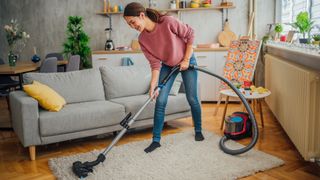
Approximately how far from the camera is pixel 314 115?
2230 mm

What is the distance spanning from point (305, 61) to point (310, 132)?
31.1 inches

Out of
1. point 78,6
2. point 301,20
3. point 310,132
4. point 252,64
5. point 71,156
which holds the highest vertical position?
point 78,6

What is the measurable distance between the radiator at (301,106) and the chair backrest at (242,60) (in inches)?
27.9

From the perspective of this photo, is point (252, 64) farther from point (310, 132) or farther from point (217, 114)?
point (310, 132)

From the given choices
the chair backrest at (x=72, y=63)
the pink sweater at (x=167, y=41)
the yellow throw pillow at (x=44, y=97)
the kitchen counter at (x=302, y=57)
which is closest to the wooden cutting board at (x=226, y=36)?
the kitchen counter at (x=302, y=57)

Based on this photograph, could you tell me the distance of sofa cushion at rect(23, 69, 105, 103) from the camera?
335 centimetres

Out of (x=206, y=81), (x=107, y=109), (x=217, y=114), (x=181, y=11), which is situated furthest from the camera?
(x=181, y=11)

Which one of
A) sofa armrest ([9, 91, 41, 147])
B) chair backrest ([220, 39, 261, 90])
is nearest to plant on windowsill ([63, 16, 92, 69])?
chair backrest ([220, 39, 261, 90])

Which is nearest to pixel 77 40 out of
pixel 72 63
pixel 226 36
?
pixel 72 63

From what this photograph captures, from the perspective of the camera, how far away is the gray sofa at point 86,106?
111 inches

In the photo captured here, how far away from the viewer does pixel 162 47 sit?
9.18ft

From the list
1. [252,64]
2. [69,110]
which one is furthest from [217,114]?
[69,110]

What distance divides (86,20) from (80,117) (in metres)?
3.28

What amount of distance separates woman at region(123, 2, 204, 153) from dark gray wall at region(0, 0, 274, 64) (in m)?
2.63
